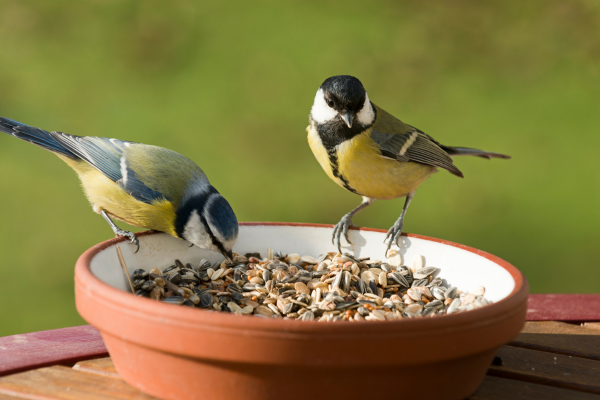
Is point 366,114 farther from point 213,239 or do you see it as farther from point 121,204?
point 121,204

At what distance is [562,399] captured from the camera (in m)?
1.09

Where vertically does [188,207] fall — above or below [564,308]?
above

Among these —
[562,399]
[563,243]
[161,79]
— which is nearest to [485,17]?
[563,243]

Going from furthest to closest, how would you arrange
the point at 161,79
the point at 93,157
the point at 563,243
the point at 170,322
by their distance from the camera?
the point at 161,79 < the point at 563,243 < the point at 93,157 < the point at 170,322

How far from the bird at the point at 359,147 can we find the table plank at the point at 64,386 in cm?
85

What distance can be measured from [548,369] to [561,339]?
0.22 m

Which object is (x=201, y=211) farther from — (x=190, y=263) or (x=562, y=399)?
(x=562, y=399)

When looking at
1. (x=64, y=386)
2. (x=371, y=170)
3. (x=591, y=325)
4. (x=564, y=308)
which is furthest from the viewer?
(x=371, y=170)

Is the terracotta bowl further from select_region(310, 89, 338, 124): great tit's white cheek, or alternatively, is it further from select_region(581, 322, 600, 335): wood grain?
select_region(310, 89, 338, 124): great tit's white cheek

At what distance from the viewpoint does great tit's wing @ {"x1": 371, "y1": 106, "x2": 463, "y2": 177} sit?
6.58 ft

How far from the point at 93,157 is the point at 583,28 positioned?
3641mm

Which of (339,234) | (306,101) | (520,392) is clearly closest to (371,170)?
(339,234)

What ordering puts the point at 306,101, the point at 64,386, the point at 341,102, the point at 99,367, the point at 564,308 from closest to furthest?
the point at 64,386 < the point at 99,367 < the point at 564,308 < the point at 341,102 < the point at 306,101

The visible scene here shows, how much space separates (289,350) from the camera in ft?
2.82
